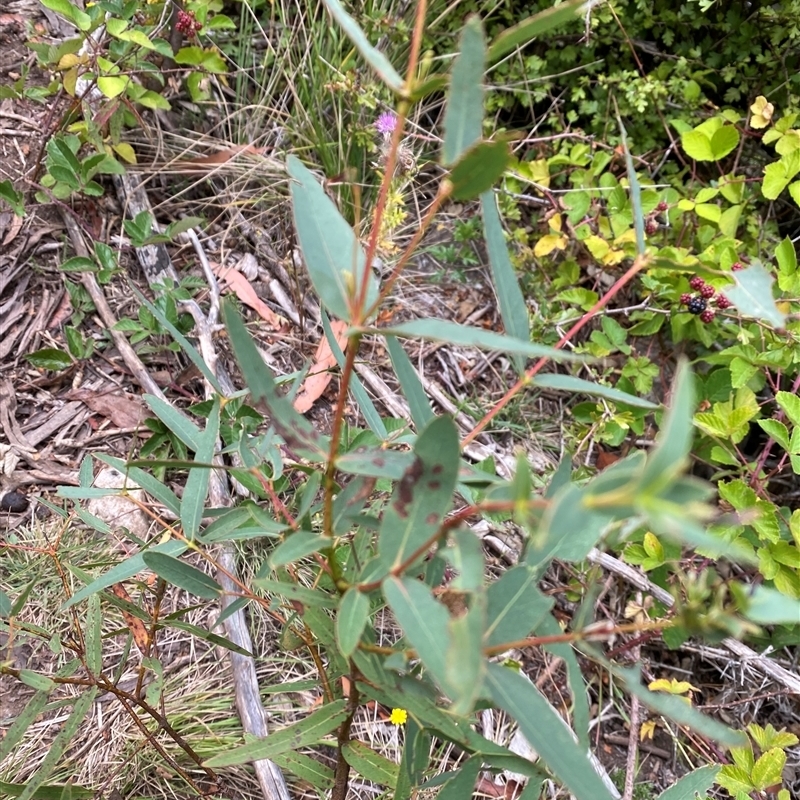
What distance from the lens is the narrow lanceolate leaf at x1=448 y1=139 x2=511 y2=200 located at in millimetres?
416

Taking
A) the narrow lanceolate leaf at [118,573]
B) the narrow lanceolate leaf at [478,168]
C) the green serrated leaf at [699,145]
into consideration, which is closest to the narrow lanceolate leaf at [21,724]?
the narrow lanceolate leaf at [118,573]

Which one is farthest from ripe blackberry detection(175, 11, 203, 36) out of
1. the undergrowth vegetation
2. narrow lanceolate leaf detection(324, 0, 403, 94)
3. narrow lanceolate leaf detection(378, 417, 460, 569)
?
narrow lanceolate leaf detection(378, 417, 460, 569)

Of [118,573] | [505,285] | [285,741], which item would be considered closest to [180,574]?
[118,573]

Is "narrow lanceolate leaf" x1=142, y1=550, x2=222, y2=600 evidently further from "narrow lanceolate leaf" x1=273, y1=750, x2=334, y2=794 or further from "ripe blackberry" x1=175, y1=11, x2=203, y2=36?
"ripe blackberry" x1=175, y1=11, x2=203, y2=36

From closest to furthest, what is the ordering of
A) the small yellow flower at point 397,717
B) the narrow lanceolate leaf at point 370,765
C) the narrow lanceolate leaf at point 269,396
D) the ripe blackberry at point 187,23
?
the narrow lanceolate leaf at point 269,396, the narrow lanceolate leaf at point 370,765, the small yellow flower at point 397,717, the ripe blackberry at point 187,23

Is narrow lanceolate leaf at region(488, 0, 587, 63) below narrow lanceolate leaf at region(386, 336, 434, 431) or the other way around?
the other way around

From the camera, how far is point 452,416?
0.56 m

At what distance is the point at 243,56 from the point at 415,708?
6.80 feet

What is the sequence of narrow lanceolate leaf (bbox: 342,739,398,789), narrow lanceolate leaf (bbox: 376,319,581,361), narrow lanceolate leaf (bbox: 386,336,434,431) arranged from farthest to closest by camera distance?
Answer: 1. narrow lanceolate leaf (bbox: 342,739,398,789)
2. narrow lanceolate leaf (bbox: 386,336,434,431)
3. narrow lanceolate leaf (bbox: 376,319,581,361)

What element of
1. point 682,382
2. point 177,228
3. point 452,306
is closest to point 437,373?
point 452,306

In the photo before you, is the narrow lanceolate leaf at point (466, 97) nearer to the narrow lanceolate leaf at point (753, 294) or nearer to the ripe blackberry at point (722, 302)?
the narrow lanceolate leaf at point (753, 294)

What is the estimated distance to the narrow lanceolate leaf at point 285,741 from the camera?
2.32 feet

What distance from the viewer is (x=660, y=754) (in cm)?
149

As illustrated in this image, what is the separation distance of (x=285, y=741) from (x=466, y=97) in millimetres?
668
